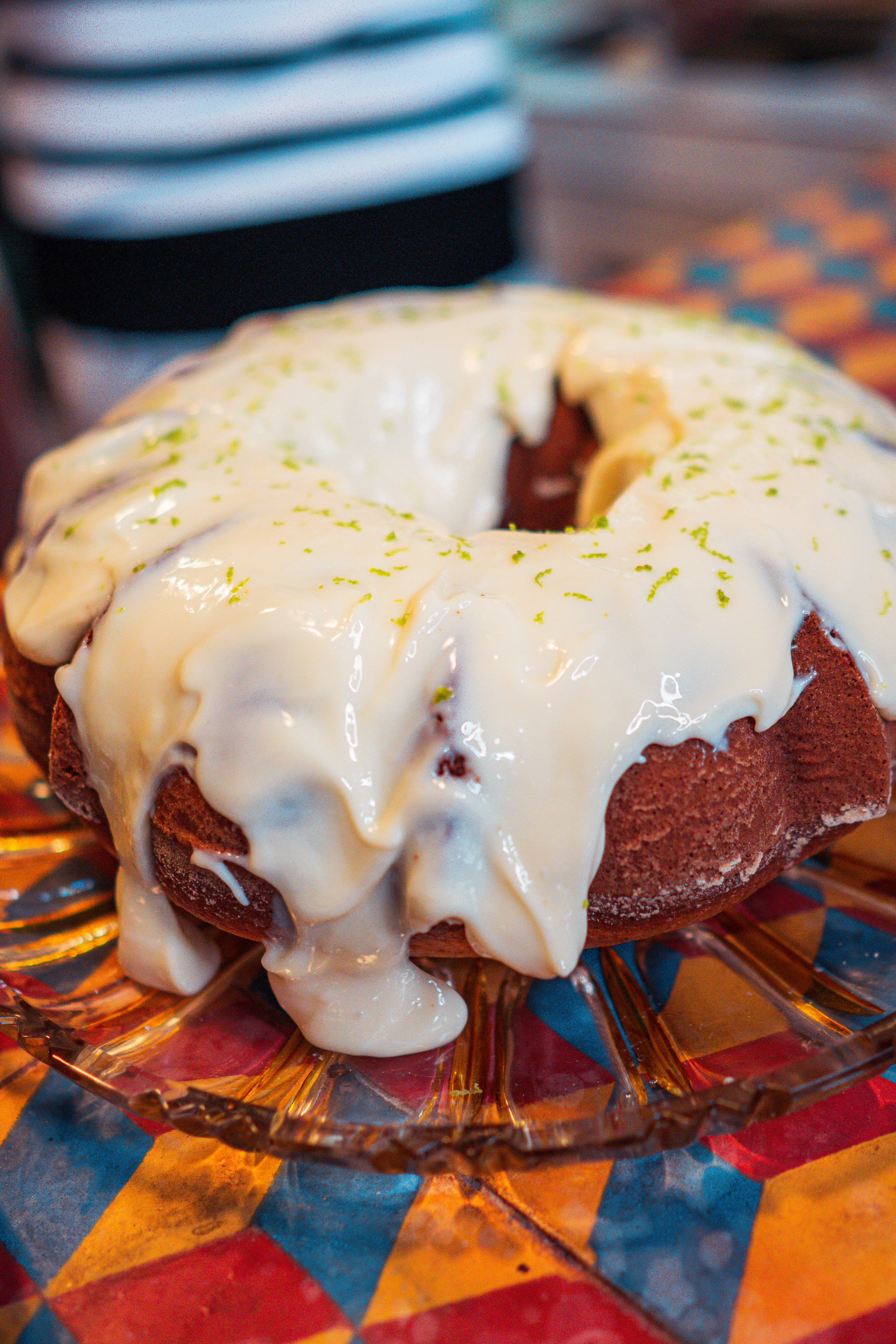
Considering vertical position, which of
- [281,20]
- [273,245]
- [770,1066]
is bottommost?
[770,1066]

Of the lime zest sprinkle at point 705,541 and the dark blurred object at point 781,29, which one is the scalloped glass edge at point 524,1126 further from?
the dark blurred object at point 781,29

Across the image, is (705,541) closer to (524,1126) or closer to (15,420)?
(524,1126)

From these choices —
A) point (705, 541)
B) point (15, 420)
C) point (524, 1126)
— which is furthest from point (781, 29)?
point (524, 1126)

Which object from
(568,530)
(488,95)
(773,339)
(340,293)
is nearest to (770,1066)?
(568,530)

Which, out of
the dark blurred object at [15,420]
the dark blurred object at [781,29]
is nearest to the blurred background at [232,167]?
the dark blurred object at [15,420]

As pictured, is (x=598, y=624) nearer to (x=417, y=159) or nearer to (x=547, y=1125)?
(x=547, y=1125)

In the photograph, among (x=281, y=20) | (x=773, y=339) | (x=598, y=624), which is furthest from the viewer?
(x=281, y=20)

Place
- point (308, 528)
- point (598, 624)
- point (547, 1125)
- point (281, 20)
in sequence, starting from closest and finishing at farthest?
1. point (547, 1125)
2. point (598, 624)
3. point (308, 528)
4. point (281, 20)
